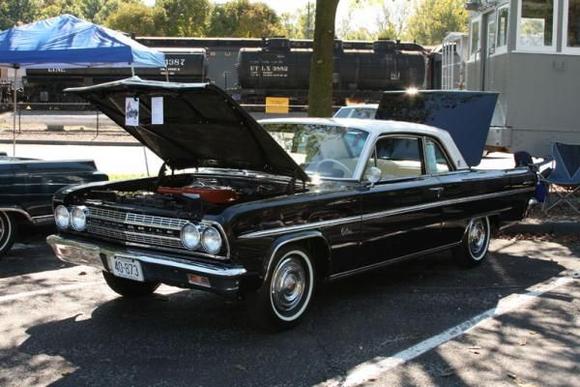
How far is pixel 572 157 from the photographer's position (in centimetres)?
984

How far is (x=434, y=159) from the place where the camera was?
6.48 metres

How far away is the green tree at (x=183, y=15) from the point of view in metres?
56.5

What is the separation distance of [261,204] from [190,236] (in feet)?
1.74

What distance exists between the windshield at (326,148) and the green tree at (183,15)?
52.7 m

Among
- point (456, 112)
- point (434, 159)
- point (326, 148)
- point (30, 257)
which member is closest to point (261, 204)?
point (326, 148)

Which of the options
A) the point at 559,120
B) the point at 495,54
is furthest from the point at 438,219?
the point at 495,54

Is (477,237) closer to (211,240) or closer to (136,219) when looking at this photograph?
(211,240)

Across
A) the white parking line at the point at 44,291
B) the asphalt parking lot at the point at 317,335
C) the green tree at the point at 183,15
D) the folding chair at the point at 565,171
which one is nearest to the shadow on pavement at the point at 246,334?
the asphalt parking lot at the point at 317,335

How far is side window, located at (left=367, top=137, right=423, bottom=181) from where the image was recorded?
Answer: 580cm

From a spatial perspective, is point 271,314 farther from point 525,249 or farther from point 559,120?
point 559,120

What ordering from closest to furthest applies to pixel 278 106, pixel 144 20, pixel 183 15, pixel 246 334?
pixel 246 334
pixel 278 106
pixel 144 20
pixel 183 15

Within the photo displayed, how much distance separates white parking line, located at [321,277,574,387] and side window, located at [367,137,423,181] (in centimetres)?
136

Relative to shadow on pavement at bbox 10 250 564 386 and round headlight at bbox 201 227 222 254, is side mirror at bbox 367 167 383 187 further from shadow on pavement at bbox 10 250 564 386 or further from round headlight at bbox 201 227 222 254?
round headlight at bbox 201 227 222 254

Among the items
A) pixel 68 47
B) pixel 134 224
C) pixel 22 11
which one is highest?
pixel 22 11
